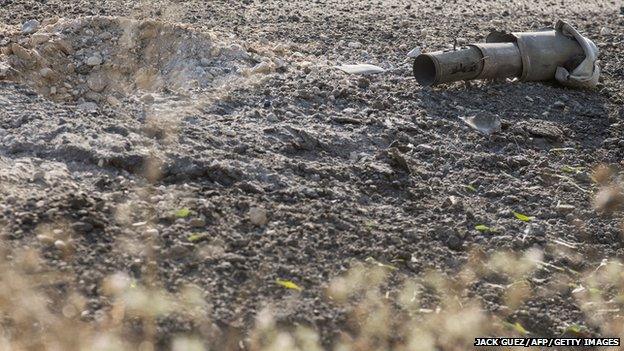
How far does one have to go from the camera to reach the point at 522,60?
21.7 ft

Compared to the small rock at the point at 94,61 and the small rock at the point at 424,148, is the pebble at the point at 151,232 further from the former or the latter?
the small rock at the point at 94,61

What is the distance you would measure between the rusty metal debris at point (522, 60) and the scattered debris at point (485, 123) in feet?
1.50

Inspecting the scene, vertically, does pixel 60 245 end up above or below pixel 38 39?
below

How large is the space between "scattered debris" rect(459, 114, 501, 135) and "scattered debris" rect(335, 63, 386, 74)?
2.84 feet

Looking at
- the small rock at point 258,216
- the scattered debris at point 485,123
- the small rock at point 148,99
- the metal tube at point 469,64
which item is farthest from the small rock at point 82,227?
the metal tube at point 469,64

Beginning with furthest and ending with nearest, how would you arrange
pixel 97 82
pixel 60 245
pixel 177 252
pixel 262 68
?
pixel 97 82 < pixel 262 68 < pixel 177 252 < pixel 60 245

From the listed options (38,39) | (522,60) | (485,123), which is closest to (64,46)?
(38,39)

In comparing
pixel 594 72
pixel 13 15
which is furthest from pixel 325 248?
pixel 13 15

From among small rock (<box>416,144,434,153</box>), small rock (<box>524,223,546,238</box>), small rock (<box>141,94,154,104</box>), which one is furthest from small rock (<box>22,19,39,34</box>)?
small rock (<box>524,223,546,238</box>)

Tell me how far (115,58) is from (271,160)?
202cm

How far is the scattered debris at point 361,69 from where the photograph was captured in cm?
645

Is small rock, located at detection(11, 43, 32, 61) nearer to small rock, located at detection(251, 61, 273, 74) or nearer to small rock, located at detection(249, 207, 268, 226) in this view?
small rock, located at detection(251, 61, 273, 74)

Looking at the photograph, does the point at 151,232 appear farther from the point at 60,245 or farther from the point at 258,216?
the point at 258,216

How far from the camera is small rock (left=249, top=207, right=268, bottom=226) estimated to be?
168 inches
